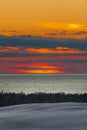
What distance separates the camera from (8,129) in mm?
4023

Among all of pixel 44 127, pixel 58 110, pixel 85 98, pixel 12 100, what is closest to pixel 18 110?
pixel 58 110

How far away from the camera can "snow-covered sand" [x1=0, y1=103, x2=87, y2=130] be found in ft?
13.1

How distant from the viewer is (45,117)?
4387 millimetres

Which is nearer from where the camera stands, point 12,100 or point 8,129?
point 8,129

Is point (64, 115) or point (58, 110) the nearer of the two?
point (64, 115)

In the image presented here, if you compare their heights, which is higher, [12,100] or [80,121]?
[12,100]

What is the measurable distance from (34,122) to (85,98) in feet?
46.3

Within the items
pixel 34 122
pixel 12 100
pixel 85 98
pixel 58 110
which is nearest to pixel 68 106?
pixel 58 110

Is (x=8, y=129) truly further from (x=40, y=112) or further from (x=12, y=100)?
(x=12, y=100)

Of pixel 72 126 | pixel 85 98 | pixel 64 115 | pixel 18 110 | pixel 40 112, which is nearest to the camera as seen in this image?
pixel 72 126

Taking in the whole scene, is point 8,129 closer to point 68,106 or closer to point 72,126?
point 72,126

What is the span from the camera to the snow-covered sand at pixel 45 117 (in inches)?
157

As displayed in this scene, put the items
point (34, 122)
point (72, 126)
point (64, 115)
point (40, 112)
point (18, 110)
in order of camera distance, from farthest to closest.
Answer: point (18, 110)
point (40, 112)
point (64, 115)
point (34, 122)
point (72, 126)

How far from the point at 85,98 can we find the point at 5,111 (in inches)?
519
